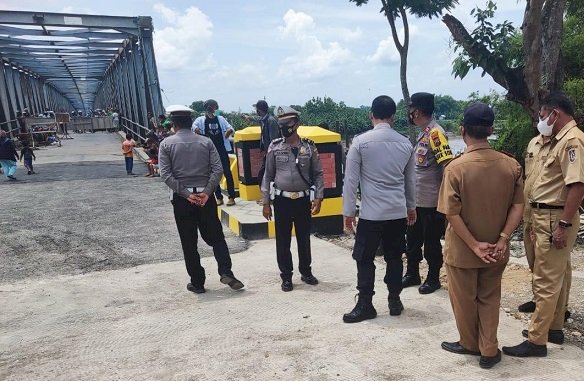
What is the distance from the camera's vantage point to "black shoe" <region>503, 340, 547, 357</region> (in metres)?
2.77

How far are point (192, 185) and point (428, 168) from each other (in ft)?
6.68

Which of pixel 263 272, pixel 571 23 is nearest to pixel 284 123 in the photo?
pixel 263 272

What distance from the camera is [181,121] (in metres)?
4.06

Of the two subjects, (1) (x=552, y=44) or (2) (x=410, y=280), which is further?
(1) (x=552, y=44)

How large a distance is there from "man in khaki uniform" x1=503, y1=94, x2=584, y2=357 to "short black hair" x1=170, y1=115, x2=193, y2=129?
9.08 ft

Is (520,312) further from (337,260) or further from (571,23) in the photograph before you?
(571,23)

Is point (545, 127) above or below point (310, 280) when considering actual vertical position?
above

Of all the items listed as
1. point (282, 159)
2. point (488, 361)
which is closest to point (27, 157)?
point (282, 159)

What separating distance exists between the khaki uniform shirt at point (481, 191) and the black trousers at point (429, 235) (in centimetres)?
127

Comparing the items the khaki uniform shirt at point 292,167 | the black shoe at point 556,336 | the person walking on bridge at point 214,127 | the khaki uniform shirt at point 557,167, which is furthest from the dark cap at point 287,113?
the person walking on bridge at point 214,127

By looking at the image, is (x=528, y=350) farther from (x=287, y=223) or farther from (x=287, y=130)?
(x=287, y=130)

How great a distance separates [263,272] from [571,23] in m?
10.00

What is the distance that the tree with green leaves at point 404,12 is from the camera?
13.2 m

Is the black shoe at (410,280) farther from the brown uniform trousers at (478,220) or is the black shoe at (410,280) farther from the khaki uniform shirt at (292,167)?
the brown uniform trousers at (478,220)
